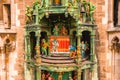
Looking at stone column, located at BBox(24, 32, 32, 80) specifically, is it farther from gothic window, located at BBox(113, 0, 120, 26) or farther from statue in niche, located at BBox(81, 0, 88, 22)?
gothic window, located at BBox(113, 0, 120, 26)

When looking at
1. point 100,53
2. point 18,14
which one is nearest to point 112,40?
point 100,53

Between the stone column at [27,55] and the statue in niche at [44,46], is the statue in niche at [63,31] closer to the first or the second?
the statue in niche at [44,46]

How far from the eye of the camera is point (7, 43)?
1389 cm

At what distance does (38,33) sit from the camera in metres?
12.5

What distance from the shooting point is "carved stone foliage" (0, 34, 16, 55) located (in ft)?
45.2

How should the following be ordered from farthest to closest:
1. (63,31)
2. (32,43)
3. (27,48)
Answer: (32,43), (27,48), (63,31)

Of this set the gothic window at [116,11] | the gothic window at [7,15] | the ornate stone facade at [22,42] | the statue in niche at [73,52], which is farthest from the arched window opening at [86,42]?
the gothic window at [7,15]

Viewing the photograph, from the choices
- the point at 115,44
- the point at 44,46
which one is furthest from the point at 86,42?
the point at 44,46

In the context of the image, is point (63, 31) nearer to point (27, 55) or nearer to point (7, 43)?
point (27, 55)

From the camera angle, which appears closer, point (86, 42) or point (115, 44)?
point (115, 44)

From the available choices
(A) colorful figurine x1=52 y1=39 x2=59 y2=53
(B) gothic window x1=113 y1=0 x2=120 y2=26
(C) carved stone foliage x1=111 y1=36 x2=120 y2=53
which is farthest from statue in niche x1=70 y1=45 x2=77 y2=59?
(B) gothic window x1=113 y1=0 x2=120 y2=26

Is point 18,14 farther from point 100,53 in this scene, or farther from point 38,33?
point 100,53

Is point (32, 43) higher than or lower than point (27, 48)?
higher

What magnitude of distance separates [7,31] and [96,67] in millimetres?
4417
